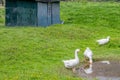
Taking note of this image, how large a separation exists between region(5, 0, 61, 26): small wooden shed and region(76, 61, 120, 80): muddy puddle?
1429 cm

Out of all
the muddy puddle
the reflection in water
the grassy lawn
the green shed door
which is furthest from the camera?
the green shed door

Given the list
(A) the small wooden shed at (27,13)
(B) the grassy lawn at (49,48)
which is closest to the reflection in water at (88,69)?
(B) the grassy lawn at (49,48)

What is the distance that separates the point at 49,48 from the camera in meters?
21.7

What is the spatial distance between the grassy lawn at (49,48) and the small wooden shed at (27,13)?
9.54ft

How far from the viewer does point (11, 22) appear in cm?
3341

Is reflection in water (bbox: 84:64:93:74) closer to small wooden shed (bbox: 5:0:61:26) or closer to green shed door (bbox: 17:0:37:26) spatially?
small wooden shed (bbox: 5:0:61:26)

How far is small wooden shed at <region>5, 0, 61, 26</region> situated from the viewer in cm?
3238

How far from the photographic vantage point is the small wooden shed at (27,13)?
106ft

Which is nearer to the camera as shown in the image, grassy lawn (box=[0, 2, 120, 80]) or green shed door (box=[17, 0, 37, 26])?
grassy lawn (box=[0, 2, 120, 80])

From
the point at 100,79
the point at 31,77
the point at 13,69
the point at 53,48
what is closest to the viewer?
the point at 31,77

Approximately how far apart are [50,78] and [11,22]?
19931 mm

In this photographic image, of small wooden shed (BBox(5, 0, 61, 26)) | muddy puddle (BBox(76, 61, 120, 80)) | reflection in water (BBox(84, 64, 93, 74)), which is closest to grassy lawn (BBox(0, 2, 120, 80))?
muddy puddle (BBox(76, 61, 120, 80))

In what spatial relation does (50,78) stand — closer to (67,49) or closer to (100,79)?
(100,79)

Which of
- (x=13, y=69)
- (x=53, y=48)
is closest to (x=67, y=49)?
(x=53, y=48)
